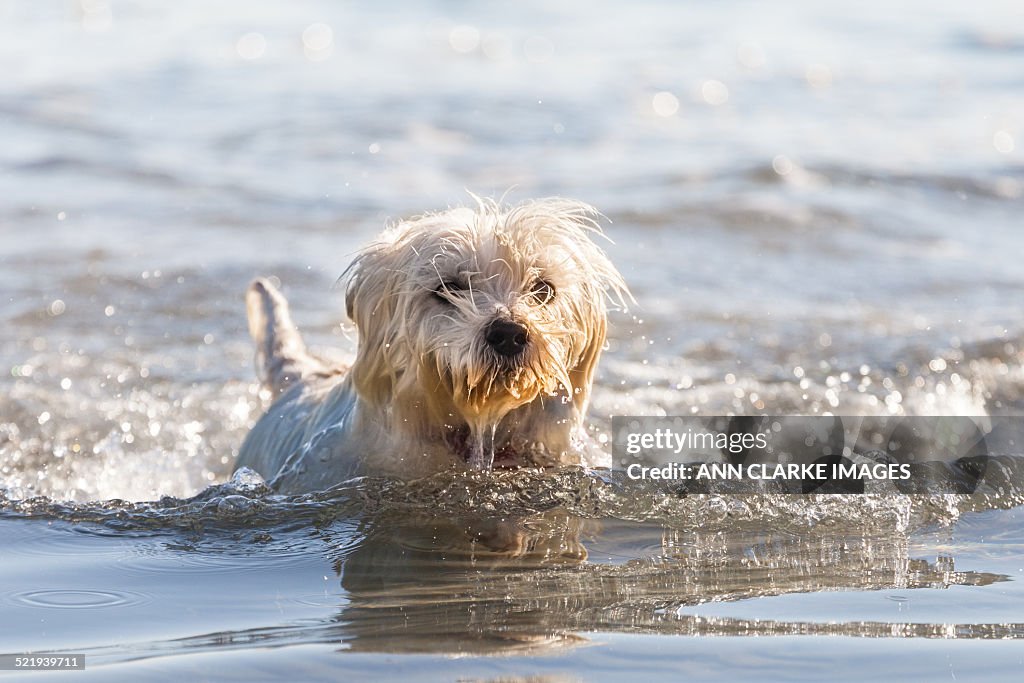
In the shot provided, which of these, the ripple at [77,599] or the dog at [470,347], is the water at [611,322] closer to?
the ripple at [77,599]

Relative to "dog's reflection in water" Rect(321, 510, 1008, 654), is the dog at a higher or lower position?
higher

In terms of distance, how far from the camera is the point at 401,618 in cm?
381

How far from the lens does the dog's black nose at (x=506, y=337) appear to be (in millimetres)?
4500

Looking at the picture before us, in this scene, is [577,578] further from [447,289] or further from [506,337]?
[447,289]

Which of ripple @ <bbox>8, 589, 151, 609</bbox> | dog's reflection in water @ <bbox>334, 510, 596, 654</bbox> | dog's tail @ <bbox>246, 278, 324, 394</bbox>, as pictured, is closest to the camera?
dog's reflection in water @ <bbox>334, 510, 596, 654</bbox>

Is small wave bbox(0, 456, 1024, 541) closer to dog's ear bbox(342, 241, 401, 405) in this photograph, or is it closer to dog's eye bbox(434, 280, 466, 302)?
dog's ear bbox(342, 241, 401, 405)

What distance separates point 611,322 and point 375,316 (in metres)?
3.79

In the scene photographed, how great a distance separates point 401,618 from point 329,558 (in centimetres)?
64

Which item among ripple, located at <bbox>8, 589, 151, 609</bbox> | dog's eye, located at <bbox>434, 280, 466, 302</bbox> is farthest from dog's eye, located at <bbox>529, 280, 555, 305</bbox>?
ripple, located at <bbox>8, 589, 151, 609</bbox>

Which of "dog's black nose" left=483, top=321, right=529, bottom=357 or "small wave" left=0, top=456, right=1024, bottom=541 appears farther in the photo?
"small wave" left=0, top=456, right=1024, bottom=541

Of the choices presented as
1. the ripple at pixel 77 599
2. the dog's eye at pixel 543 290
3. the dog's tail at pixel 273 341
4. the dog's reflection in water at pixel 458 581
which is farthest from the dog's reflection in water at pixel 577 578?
the dog's tail at pixel 273 341

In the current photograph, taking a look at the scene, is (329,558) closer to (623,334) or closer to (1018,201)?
(623,334)

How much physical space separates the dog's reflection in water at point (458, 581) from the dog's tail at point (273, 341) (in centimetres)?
191

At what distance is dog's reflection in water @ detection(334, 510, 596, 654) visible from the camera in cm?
364
